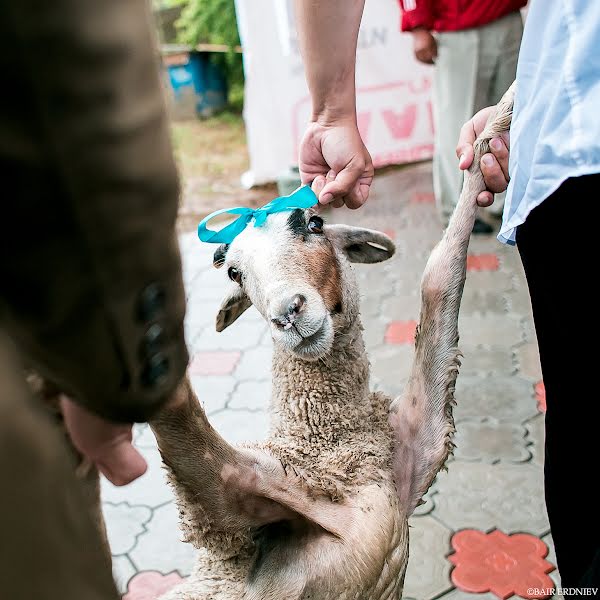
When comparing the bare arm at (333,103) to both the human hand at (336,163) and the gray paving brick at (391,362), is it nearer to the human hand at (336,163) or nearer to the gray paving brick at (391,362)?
the human hand at (336,163)

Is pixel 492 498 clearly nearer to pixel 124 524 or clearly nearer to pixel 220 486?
pixel 124 524

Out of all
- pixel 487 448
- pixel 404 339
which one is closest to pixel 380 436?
pixel 487 448

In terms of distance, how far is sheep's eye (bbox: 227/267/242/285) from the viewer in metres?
1.56

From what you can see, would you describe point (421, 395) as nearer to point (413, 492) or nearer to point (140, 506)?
point (413, 492)

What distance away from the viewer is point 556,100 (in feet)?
3.40

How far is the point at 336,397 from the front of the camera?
154 cm

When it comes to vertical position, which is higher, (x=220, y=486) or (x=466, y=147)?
(x=466, y=147)

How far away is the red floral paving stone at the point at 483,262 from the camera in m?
4.21

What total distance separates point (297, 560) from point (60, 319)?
3.17ft

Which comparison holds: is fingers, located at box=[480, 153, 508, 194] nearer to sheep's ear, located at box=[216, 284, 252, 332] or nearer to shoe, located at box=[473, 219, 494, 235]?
sheep's ear, located at box=[216, 284, 252, 332]

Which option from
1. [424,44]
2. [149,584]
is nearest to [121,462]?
[149,584]

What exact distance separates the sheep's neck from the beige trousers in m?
2.86

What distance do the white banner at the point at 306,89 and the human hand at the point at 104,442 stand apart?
190 inches

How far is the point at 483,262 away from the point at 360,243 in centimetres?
272
